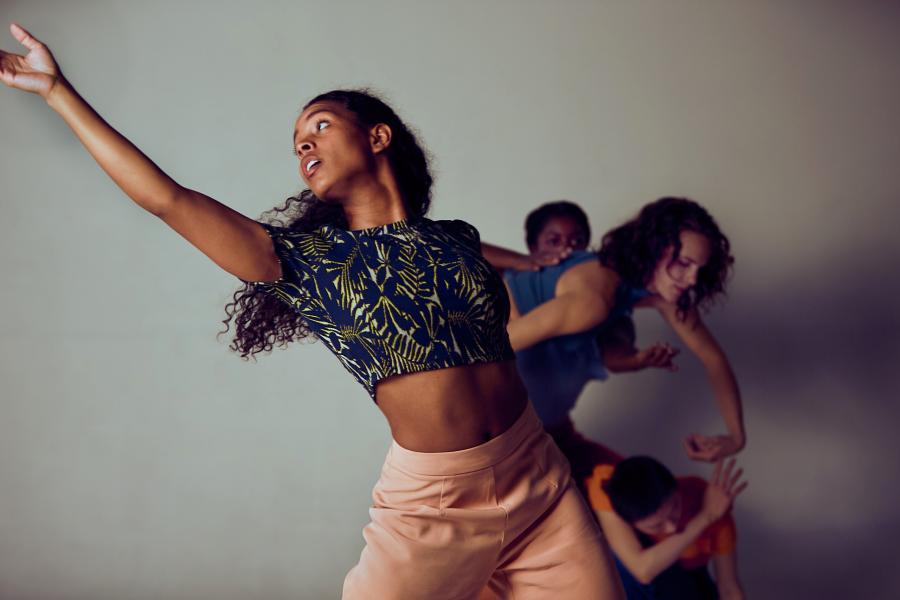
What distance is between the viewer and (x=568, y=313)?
7.91ft

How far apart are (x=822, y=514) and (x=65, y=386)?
2.92 metres

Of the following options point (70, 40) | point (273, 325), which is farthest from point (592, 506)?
point (70, 40)

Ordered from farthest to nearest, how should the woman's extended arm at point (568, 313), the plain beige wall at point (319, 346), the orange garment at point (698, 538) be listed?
the plain beige wall at point (319, 346) → the orange garment at point (698, 538) → the woman's extended arm at point (568, 313)

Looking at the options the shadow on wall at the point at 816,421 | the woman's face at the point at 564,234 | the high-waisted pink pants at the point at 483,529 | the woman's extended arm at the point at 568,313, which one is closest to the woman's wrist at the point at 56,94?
the high-waisted pink pants at the point at 483,529

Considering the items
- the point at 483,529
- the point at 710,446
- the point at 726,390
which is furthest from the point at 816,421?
the point at 483,529

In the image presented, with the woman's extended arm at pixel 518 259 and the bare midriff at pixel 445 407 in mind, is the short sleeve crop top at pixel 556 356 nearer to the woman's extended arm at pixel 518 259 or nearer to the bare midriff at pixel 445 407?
the woman's extended arm at pixel 518 259

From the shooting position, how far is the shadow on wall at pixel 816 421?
11.8ft

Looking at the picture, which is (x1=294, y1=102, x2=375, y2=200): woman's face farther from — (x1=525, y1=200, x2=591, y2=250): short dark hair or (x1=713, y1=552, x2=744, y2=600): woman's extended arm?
(x1=713, y1=552, x2=744, y2=600): woman's extended arm

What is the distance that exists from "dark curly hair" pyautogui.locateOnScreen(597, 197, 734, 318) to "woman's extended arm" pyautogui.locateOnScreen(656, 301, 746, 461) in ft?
0.15

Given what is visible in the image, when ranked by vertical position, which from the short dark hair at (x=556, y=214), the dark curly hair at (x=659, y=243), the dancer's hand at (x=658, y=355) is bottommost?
the dancer's hand at (x=658, y=355)

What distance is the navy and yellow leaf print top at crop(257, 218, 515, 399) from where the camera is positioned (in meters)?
1.45

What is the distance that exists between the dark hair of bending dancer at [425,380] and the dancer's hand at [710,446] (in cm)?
106

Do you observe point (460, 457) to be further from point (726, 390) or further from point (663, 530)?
point (726, 390)

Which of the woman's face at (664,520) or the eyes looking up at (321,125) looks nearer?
the eyes looking up at (321,125)
